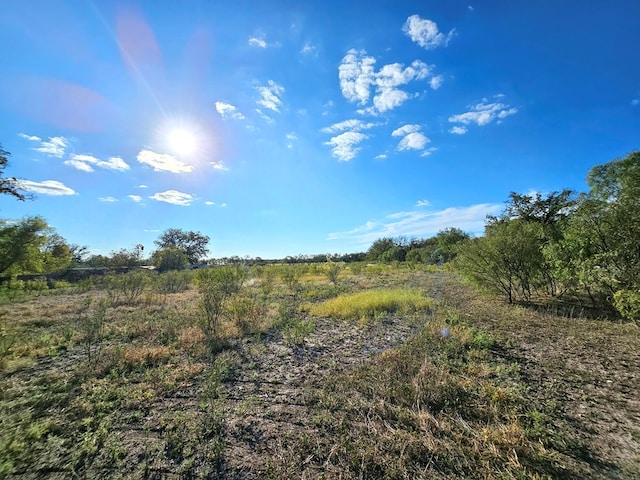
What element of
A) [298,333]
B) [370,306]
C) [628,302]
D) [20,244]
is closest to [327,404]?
[298,333]

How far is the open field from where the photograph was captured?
3.02m

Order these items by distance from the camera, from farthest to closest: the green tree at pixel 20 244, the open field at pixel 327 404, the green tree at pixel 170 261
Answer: the green tree at pixel 170 261 → the green tree at pixel 20 244 → the open field at pixel 327 404

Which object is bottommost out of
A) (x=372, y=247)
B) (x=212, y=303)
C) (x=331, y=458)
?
(x=331, y=458)

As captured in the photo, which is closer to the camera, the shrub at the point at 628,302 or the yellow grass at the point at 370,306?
the shrub at the point at 628,302

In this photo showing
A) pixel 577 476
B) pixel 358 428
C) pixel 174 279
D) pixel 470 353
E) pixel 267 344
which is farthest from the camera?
pixel 174 279

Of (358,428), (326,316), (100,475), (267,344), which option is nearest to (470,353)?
(358,428)

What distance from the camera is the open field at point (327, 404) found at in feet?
9.91

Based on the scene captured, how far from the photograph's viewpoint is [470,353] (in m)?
6.04

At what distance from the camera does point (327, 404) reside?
166 inches

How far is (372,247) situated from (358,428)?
7235 cm

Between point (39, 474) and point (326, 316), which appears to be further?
point (326, 316)

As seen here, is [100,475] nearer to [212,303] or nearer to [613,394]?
[212,303]

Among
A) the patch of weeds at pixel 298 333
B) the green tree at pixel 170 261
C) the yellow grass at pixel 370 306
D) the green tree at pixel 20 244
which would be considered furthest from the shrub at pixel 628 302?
the green tree at pixel 170 261

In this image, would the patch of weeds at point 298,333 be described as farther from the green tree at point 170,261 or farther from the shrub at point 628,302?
Answer: the green tree at point 170,261
